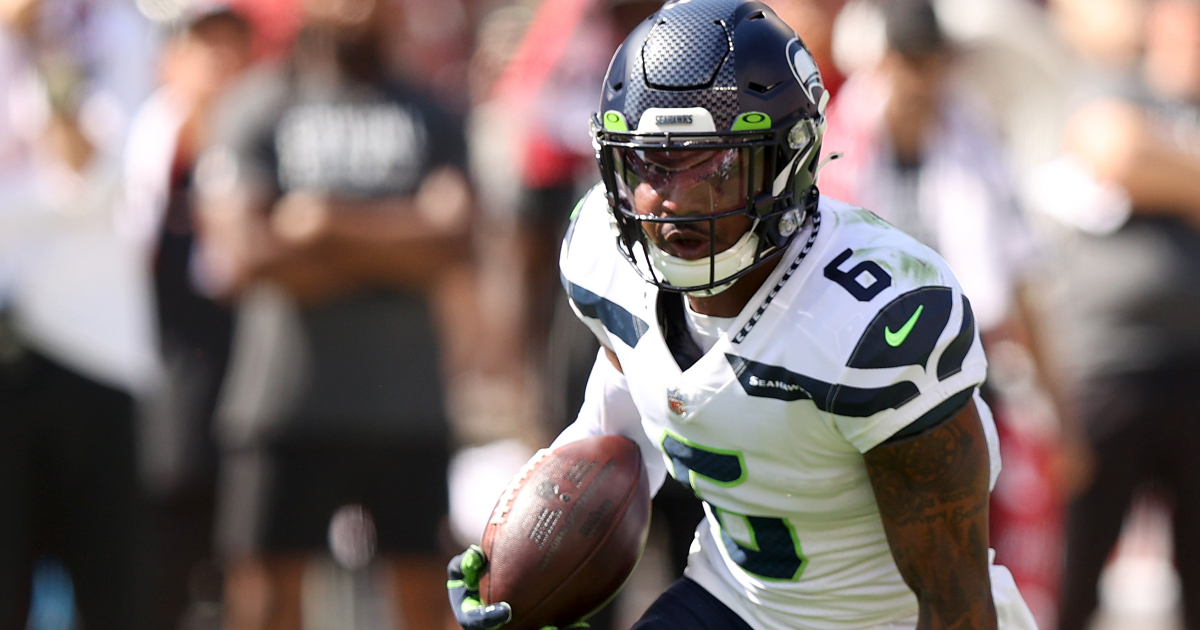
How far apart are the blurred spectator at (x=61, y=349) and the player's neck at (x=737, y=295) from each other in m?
2.37

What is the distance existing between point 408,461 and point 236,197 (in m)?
0.92

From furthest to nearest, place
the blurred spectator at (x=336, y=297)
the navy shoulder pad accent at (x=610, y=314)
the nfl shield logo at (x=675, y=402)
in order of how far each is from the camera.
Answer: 1. the blurred spectator at (x=336, y=297)
2. the navy shoulder pad accent at (x=610, y=314)
3. the nfl shield logo at (x=675, y=402)

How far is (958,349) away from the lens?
261cm

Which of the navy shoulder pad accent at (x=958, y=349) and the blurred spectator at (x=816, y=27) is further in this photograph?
the blurred spectator at (x=816, y=27)

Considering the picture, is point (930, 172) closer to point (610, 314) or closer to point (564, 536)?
point (610, 314)

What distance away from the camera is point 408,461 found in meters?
4.85

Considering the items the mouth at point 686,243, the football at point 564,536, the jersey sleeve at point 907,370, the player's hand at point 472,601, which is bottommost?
the player's hand at point 472,601

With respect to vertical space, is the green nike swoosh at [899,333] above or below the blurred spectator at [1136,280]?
above

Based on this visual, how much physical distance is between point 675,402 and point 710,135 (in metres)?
0.48

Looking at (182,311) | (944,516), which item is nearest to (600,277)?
(944,516)

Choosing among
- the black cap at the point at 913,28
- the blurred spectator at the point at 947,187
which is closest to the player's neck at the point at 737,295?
the blurred spectator at the point at 947,187

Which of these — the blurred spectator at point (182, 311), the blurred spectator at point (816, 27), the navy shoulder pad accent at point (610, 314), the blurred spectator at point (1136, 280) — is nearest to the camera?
the navy shoulder pad accent at point (610, 314)

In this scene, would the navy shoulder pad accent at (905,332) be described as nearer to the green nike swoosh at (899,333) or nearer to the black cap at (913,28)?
the green nike swoosh at (899,333)

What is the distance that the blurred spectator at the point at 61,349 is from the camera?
14.9 ft
